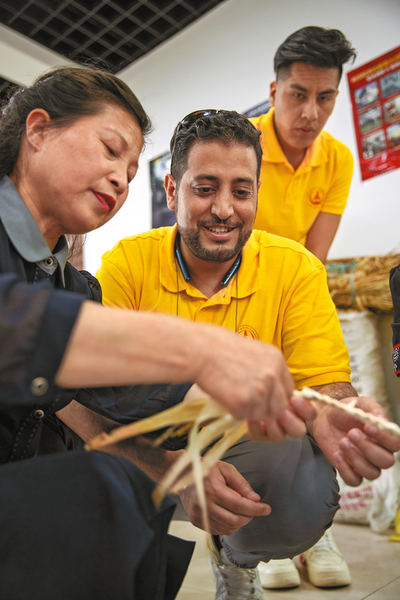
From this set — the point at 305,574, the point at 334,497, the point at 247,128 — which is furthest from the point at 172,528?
the point at 247,128

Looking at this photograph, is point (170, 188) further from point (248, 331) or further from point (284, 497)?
point (284, 497)

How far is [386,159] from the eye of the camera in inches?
82.0

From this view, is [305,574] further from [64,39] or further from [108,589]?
[64,39]

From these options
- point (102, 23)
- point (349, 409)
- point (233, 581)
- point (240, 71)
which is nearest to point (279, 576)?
point (233, 581)

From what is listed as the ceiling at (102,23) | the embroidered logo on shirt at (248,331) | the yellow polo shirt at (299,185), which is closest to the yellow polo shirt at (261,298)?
the embroidered logo on shirt at (248,331)

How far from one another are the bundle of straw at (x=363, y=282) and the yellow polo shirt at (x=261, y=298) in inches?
29.9

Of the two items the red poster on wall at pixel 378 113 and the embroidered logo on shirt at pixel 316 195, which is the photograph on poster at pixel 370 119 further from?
the embroidered logo on shirt at pixel 316 195

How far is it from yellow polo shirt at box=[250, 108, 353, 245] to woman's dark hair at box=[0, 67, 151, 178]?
3.19 feet

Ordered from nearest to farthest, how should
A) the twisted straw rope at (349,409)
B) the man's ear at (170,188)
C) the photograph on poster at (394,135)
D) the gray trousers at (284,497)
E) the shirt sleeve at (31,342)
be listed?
the shirt sleeve at (31,342) → the twisted straw rope at (349,409) → the gray trousers at (284,497) → the man's ear at (170,188) → the photograph on poster at (394,135)

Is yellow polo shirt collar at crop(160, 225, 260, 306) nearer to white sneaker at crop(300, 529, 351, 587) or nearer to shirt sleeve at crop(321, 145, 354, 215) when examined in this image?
white sneaker at crop(300, 529, 351, 587)

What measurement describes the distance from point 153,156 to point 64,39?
3.24 feet

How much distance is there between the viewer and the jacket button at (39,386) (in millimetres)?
468

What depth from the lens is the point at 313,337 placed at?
1.08 meters

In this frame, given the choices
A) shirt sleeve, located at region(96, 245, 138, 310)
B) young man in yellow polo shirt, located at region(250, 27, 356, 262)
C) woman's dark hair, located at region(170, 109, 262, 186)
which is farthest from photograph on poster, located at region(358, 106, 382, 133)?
shirt sleeve, located at region(96, 245, 138, 310)
